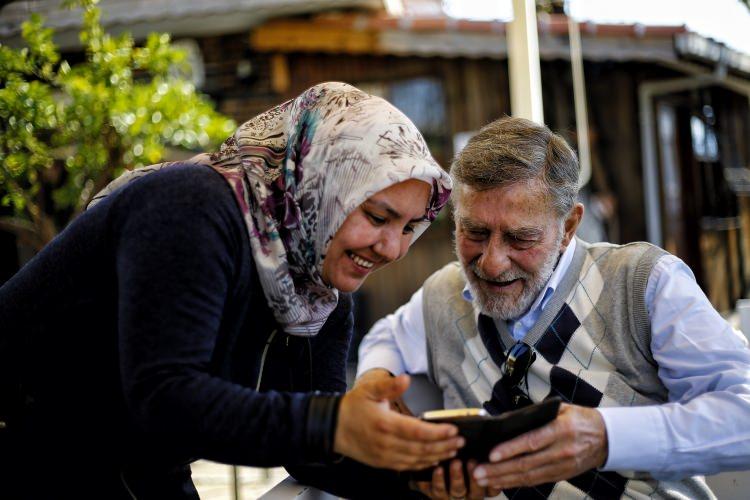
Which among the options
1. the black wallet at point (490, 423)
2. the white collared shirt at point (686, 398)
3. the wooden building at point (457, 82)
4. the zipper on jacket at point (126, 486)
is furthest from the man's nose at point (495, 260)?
the wooden building at point (457, 82)

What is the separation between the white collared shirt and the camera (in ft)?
6.41

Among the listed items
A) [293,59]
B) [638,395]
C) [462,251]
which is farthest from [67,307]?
[293,59]

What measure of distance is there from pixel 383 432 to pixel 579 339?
109cm

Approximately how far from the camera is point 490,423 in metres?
1.59

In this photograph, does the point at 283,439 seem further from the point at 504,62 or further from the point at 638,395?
the point at 504,62

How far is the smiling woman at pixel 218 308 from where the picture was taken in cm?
138

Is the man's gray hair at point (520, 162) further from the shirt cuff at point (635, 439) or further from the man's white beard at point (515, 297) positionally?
the shirt cuff at point (635, 439)

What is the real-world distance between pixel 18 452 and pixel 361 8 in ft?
24.0

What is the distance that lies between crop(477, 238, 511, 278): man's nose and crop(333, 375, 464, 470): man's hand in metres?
0.95

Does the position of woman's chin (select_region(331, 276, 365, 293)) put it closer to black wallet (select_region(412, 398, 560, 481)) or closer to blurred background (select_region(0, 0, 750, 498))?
black wallet (select_region(412, 398, 560, 481))

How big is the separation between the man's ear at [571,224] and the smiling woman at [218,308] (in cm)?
58

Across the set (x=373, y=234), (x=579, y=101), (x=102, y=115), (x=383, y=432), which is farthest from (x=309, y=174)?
(x=579, y=101)

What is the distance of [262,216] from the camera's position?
1.68 meters

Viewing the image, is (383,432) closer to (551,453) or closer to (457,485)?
(457,485)
